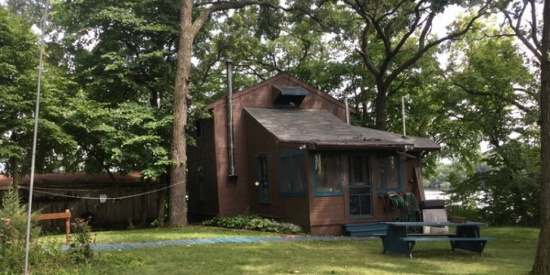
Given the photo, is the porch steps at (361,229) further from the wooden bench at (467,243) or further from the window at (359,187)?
the wooden bench at (467,243)

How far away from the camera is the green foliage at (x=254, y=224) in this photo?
14.6 metres

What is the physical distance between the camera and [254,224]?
1579cm

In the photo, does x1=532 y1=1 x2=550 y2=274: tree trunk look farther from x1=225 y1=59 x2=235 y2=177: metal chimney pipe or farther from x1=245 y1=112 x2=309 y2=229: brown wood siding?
x1=225 y1=59 x2=235 y2=177: metal chimney pipe

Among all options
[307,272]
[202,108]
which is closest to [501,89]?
[202,108]

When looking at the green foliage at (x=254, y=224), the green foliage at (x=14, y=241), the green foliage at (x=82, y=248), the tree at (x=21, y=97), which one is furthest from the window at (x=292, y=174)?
the green foliage at (x=14, y=241)

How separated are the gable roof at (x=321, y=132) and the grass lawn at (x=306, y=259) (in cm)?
355

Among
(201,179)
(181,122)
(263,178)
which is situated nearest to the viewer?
(181,122)

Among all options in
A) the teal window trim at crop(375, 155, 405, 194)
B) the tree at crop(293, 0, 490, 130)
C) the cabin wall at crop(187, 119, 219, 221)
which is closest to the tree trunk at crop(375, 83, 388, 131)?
the tree at crop(293, 0, 490, 130)

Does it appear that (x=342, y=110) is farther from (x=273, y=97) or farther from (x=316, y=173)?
(x=316, y=173)

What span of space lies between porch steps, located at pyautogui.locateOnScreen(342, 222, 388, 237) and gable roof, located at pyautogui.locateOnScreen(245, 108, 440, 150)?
252 cm

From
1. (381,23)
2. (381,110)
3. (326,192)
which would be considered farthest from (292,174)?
(381,23)

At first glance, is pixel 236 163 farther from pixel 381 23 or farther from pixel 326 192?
pixel 381 23

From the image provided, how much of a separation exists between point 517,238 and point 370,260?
6.91 meters

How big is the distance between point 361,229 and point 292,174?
2.87 m
